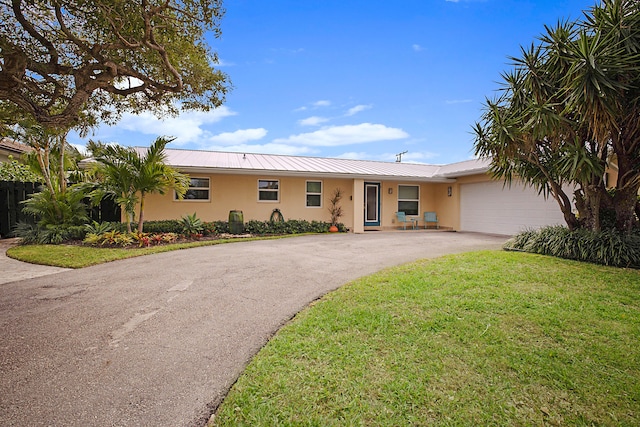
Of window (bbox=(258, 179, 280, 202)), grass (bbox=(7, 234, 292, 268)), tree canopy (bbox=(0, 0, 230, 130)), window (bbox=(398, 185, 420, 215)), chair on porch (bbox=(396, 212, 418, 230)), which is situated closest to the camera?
tree canopy (bbox=(0, 0, 230, 130))

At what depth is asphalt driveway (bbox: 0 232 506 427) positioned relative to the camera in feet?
7.87

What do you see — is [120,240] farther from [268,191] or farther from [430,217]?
[430,217]

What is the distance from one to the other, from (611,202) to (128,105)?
12035 mm

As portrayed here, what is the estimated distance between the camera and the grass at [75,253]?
720 centimetres

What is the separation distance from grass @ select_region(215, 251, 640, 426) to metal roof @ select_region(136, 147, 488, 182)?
885 cm

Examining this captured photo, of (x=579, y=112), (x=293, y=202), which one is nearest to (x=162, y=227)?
(x=293, y=202)

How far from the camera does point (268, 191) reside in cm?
1441

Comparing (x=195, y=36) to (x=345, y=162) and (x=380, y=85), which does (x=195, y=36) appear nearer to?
(x=380, y=85)

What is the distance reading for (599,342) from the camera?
3.44 m

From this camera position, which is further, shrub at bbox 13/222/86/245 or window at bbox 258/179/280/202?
window at bbox 258/179/280/202

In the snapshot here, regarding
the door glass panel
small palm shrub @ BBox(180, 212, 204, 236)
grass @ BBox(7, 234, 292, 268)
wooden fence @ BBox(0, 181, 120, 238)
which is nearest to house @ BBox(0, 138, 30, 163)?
wooden fence @ BBox(0, 181, 120, 238)

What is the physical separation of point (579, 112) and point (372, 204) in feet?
33.8

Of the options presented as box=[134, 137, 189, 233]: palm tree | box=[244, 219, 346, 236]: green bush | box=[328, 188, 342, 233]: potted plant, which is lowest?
box=[244, 219, 346, 236]: green bush

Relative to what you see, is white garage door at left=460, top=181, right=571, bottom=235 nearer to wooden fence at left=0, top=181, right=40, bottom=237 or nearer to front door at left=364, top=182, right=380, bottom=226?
front door at left=364, top=182, right=380, bottom=226
